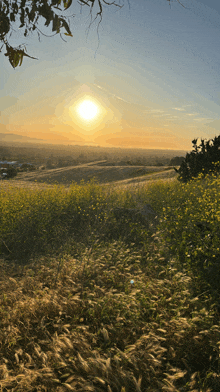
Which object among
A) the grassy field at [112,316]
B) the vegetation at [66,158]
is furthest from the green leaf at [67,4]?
the vegetation at [66,158]

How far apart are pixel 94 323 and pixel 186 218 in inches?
129

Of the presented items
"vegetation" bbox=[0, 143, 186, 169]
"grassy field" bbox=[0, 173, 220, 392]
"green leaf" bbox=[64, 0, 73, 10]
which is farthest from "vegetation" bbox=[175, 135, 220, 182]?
"vegetation" bbox=[0, 143, 186, 169]

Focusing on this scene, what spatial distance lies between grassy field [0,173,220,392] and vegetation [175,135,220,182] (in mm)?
6998

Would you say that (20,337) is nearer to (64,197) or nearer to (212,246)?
(212,246)

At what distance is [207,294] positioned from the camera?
365 centimetres

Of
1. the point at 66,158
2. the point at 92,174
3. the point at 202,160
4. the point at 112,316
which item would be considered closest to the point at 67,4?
the point at 112,316

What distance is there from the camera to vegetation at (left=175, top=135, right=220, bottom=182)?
40.3 feet

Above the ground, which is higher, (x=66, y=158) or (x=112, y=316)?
(x=66, y=158)

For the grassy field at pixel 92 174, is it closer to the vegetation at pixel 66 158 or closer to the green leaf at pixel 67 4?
the vegetation at pixel 66 158

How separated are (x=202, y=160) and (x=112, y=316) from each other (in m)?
11.4

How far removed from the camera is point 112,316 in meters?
3.16

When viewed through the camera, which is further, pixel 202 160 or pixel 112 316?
pixel 202 160

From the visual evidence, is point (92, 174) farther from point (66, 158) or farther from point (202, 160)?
point (66, 158)

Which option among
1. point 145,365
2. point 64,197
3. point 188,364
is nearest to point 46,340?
point 145,365
